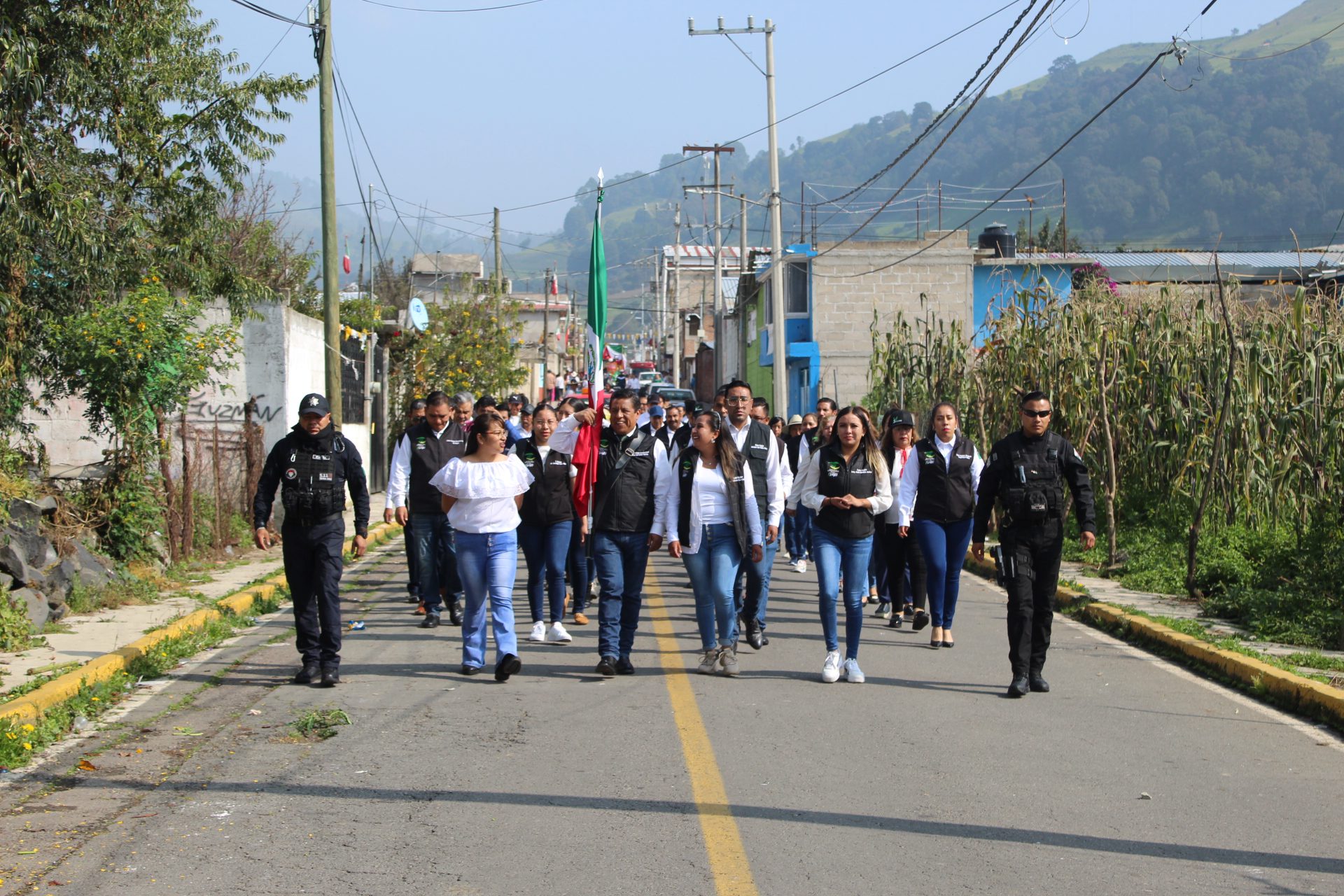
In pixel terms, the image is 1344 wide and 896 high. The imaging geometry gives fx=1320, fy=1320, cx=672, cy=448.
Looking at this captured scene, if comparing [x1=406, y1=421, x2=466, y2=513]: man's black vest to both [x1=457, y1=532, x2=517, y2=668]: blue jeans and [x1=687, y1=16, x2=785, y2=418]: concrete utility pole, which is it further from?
[x1=687, y1=16, x2=785, y2=418]: concrete utility pole

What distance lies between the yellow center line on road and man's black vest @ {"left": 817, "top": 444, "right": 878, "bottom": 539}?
1498 mm

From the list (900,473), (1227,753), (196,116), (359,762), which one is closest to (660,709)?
(359,762)

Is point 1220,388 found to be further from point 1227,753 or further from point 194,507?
point 194,507

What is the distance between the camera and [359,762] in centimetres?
686

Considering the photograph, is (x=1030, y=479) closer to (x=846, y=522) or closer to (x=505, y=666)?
(x=846, y=522)

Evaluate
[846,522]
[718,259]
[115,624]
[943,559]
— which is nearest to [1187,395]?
[943,559]

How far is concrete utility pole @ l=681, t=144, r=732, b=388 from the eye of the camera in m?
48.0

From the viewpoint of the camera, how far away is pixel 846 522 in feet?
29.9

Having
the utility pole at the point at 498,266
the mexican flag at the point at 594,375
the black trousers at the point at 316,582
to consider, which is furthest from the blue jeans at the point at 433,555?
the utility pole at the point at 498,266

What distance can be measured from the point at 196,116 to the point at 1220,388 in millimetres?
12174

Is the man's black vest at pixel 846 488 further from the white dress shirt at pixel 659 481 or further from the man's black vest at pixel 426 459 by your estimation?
the man's black vest at pixel 426 459

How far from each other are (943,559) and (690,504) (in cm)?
270

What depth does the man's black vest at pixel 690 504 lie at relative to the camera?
9016 mm

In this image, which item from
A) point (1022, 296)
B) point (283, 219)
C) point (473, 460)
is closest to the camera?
point (473, 460)
